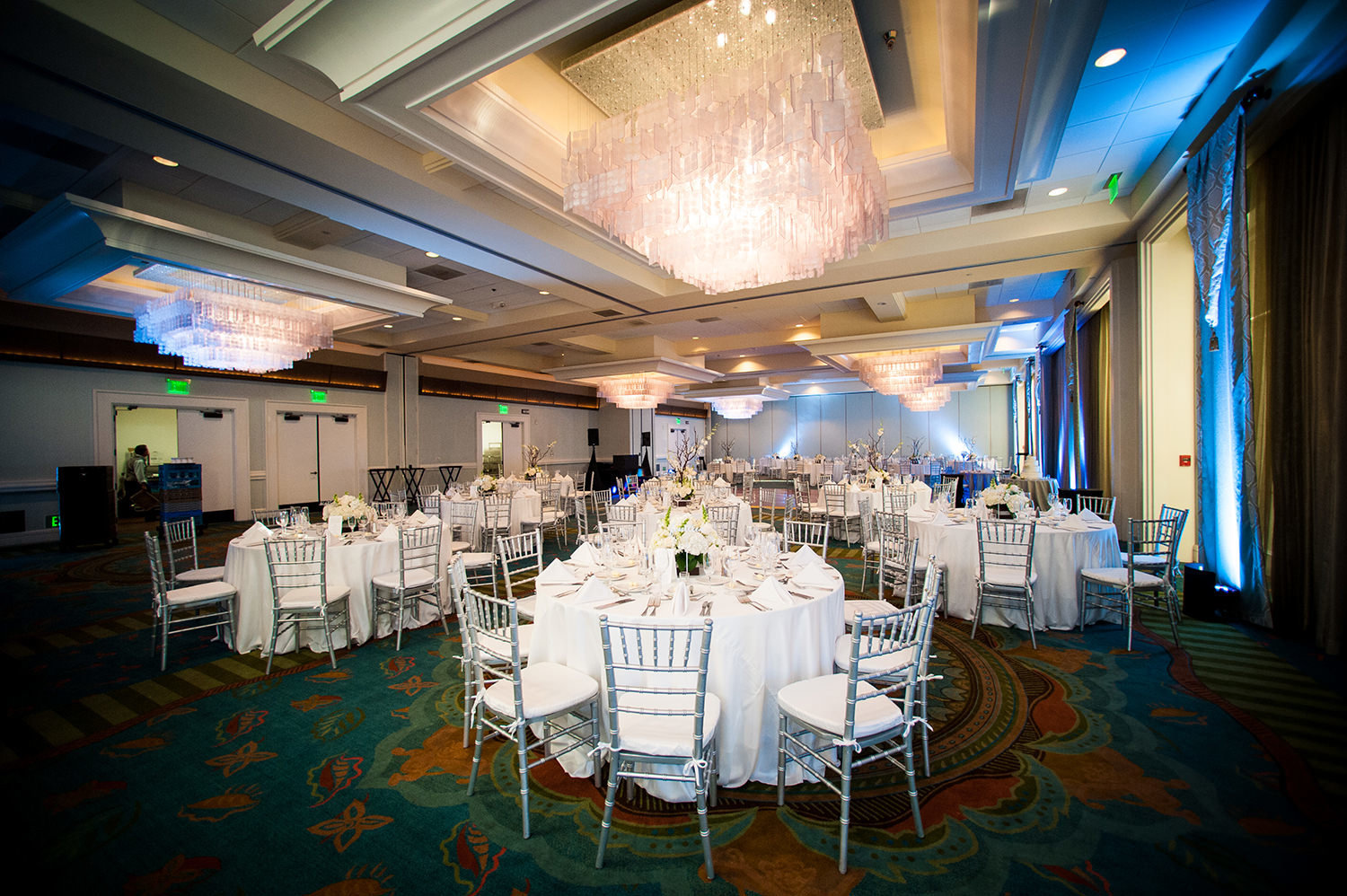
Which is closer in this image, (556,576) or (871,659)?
(871,659)

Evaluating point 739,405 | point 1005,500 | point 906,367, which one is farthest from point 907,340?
point 739,405

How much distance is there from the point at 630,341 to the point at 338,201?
7.93 m

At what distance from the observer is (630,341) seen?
12.3m

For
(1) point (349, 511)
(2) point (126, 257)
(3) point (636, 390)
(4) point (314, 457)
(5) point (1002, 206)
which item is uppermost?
(5) point (1002, 206)

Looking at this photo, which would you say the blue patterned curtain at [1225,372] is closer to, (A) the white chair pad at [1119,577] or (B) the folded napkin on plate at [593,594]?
(A) the white chair pad at [1119,577]

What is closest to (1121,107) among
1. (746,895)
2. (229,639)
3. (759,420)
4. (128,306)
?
(746,895)

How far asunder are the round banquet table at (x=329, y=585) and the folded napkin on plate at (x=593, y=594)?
108 inches

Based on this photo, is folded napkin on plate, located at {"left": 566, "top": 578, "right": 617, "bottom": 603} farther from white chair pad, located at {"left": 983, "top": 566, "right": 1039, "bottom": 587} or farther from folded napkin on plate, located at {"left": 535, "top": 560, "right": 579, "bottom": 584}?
white chair pad, located at {"left": 983, "top": 566, "right": 1039, "bottom": 587}

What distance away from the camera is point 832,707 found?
239 centimetres

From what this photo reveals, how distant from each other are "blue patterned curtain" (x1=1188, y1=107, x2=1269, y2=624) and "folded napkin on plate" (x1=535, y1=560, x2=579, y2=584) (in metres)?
5.09

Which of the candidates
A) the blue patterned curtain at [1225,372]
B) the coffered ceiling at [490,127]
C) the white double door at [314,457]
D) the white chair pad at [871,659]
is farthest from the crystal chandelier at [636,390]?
the white chair pad at [871,659]

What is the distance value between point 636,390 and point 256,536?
8816 mm

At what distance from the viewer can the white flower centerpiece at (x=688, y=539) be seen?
3.22 meters

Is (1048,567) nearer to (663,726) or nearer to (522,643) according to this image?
(663,726)
